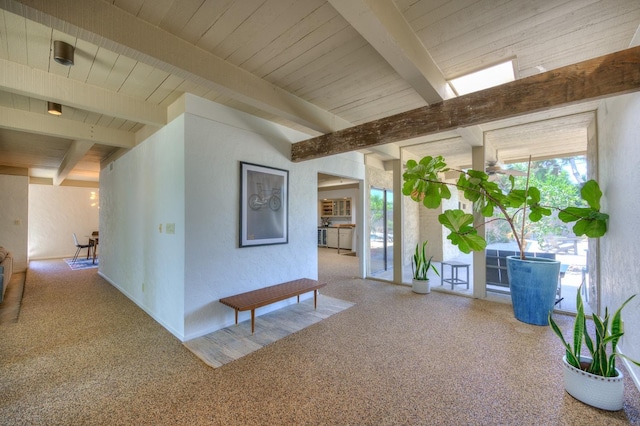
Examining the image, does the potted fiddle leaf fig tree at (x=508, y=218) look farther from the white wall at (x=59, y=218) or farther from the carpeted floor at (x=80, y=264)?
the white wall at (x=59, y=218)

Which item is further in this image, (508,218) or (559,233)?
(559,233)

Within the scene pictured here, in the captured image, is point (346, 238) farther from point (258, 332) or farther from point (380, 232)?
point (258, 332)

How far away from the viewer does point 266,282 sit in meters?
3.52

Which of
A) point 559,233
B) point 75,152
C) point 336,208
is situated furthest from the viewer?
point 336,208

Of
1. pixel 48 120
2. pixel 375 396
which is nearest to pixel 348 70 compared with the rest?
pixel 375 396

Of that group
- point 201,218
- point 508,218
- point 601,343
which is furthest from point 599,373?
point 201,218

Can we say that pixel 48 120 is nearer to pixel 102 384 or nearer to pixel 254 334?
pixel 102 384

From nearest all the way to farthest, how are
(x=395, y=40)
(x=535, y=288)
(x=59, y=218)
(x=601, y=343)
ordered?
(x=395, y=40) → (x=601, y=343) → (x=535, y=288) → (x=59, y=218)

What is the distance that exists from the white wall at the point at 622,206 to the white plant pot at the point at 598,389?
0.45 meters

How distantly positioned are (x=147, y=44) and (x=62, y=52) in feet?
2.46

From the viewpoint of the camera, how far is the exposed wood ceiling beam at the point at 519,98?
1.68m

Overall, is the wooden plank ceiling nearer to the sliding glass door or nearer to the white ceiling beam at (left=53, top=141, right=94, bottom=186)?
the white ceiling beam at (left=53, top=141, right=94, bottom=186)

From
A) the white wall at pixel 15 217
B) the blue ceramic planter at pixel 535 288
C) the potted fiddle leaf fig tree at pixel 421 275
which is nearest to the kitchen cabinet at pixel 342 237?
the potted fiddle leaf fig tree at pixel 421 275

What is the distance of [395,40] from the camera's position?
1.63 metres
